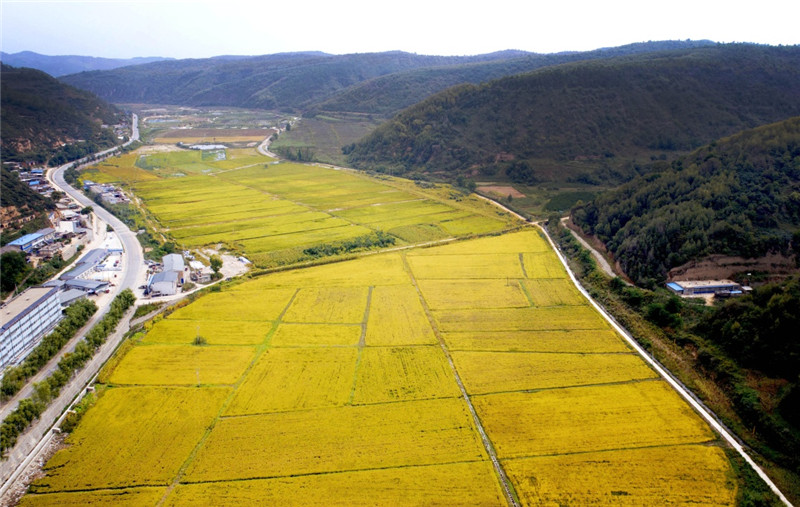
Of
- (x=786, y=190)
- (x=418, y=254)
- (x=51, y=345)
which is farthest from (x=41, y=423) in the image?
(x=786, y=190)

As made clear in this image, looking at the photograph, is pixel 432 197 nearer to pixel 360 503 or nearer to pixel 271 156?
pixel 271 156

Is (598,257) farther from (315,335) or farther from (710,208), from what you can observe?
(315,335)

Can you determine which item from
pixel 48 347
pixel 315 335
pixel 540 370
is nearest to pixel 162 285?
pixel 48 347

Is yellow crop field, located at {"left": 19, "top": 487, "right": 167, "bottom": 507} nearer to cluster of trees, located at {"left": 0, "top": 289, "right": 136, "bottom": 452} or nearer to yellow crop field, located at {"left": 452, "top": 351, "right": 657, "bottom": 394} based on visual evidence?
cluster of trees, located at {"left": 0, "top": 289, "right": 136, "bottom": 452}

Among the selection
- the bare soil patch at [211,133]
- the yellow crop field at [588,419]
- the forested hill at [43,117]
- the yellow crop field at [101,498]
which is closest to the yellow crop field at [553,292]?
the yellow crop field at [588,419]

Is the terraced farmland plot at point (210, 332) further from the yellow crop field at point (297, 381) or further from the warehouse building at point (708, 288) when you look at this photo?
the warehouse building at point (708, 288)
